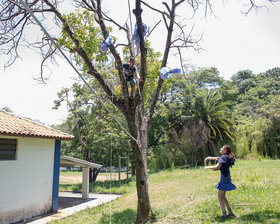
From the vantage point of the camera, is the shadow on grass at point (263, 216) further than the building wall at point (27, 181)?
No

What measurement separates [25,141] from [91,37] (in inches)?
229

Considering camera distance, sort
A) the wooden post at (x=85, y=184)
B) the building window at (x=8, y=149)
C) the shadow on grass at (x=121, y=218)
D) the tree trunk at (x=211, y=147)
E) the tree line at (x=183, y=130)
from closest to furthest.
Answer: the shadow on grass at (x=121, y=218), the building window at (x=8, y=149), the wooden post at (x=85, y=184), the tree line at (x=183, y=130), the tree trunk at (x=211, y=147)

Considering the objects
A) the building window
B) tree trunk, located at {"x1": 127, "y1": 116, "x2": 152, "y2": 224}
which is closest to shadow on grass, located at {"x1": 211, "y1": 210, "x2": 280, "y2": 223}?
tree trunk, located at {"x1": 127, "y1": 116, "x2": 152, "y2": 224}

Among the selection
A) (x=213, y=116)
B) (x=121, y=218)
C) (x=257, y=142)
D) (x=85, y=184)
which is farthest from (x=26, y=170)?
(x=257, y=142)

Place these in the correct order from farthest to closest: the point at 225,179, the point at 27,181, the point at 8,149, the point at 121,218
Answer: the point at 27,181 → the point at 8,149 → the point at 121,218 → the point at 225,179

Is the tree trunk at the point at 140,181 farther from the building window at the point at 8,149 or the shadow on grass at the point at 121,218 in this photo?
the building window at the point at 8,149

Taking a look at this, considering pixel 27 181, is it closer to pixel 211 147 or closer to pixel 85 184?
pixel 85 184

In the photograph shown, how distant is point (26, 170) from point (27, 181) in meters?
0.46

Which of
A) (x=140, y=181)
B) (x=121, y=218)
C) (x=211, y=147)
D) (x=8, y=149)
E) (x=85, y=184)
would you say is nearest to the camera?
(x=140, y=181)

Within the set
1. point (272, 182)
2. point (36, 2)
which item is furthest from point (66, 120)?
point (272, 182)

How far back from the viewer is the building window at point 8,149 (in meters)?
8.89

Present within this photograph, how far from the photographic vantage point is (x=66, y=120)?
60.3 feet

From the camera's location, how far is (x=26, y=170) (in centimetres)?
964

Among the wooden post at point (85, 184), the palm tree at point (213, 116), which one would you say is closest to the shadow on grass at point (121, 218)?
the wooden post at point (85, 184)
